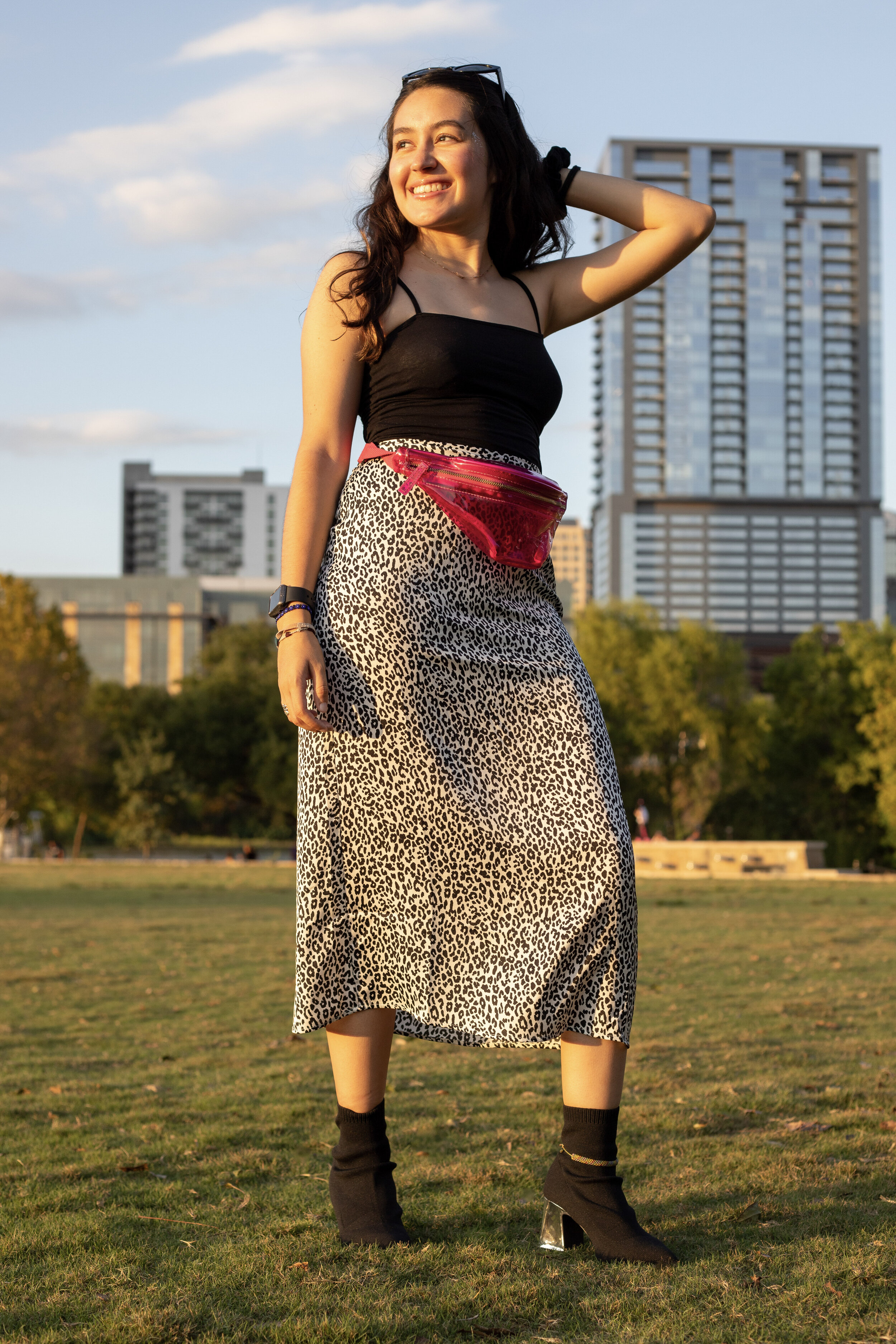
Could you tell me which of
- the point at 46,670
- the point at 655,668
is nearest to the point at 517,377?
the point at 46,670

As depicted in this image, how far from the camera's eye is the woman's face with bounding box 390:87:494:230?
2.69m

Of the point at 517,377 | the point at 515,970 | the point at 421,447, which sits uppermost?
the point at 517,377

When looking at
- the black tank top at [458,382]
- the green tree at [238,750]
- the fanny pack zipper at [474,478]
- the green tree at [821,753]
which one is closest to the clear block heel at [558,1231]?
the fanny pack zipper at [474,478]

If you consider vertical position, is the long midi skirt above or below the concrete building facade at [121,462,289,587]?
below

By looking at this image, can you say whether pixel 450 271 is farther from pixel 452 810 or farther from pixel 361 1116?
pixel 361 1116

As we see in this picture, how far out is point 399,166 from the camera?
2725 millimetres

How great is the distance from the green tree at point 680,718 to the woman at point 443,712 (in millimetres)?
41604

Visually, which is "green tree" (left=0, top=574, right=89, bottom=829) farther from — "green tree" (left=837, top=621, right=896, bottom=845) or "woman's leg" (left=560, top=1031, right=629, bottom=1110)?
"woman's leg" (left=560, top=1031, right=629, bottom=1110)

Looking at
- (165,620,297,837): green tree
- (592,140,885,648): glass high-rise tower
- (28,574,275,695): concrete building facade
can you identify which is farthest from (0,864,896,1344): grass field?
(592,140,885,648): glass high-rise tower

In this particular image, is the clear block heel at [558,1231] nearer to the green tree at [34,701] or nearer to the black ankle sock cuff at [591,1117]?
the black ankle sock cuff at [591,1117]

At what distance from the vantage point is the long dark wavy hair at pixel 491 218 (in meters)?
2.71

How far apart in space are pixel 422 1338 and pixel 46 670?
38564 mm

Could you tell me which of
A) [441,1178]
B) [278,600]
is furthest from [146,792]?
Answer: [278,600]

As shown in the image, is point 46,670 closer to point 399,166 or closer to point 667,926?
point 667,926
